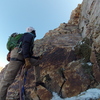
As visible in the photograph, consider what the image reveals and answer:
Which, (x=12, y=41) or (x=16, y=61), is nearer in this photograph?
(x=16, y=61)

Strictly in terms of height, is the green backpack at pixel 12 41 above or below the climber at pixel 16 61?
above

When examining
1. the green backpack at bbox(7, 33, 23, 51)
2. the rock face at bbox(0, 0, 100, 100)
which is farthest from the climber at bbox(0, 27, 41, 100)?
the rock face at bbox(0, 0, 100, 100)

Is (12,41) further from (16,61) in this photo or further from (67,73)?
(67,73)

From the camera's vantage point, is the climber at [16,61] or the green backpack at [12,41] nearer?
the climber at [16,61]

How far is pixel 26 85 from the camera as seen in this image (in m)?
6.56

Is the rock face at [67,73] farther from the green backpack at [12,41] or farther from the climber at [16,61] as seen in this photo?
the green backpack at [12,41]

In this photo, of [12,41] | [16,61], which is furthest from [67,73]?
[12,41]

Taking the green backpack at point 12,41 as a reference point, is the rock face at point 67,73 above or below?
below

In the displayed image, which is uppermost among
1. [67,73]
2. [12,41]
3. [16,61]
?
[12,41]

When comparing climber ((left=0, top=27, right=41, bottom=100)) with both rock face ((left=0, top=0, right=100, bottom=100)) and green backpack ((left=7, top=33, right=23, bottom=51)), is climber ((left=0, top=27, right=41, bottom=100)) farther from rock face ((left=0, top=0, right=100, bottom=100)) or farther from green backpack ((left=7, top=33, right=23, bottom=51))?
rock face ((left=0, top=0, right=100, bottom=100))

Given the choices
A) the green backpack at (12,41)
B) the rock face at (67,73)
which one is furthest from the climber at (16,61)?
the rock face at (67,73)

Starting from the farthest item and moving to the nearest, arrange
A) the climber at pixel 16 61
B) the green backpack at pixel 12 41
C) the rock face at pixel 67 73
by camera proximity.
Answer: the rock face at pixel 67 73 < the green backpack at pixel 12 41 < the climber at pixel 16 61

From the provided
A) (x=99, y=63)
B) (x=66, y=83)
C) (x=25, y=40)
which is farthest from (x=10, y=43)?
(x=99, y=63)

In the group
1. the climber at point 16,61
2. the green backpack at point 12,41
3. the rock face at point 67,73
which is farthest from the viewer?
the rock face at point 67,73
